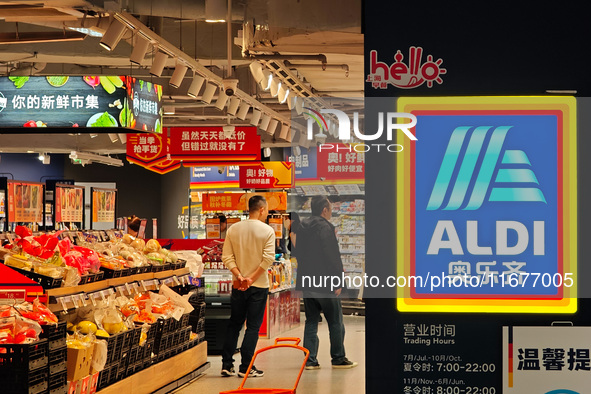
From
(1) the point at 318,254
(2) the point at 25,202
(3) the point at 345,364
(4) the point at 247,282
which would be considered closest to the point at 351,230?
(1) the point at 318,254

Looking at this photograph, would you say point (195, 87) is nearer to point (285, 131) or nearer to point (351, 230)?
point (351, 230)

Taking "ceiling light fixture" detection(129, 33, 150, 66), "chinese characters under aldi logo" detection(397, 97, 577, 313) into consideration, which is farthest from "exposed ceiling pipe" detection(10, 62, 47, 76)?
"chinese characters under aldi logo" detection(397, 97, 577, 313)

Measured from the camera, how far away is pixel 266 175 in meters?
16.0

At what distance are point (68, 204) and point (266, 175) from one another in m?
4.05

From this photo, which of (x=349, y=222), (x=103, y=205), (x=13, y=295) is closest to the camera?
(x=349, y=222)

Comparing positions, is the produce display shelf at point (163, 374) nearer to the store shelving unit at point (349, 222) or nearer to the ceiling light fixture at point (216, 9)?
the store shelving unit at point (349, 222)

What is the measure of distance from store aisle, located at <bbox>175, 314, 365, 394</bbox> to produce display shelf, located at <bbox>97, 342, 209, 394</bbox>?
15 centimetres

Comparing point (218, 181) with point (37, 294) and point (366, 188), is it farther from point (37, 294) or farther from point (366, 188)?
point (366, 188)

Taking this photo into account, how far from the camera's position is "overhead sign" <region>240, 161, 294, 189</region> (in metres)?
15.9

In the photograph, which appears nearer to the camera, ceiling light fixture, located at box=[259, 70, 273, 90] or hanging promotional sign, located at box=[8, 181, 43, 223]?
ceiling light fixture, located at box=[259, 70, 273, 90]

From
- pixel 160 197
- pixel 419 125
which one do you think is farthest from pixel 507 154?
pixel 160 197

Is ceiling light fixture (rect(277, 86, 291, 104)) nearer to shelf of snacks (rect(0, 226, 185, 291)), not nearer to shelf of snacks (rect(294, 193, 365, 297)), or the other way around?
shelf of snacks (rect(0, 226, 185, 291))

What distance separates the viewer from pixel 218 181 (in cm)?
2327

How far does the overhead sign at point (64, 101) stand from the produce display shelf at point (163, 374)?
84.8 inches
